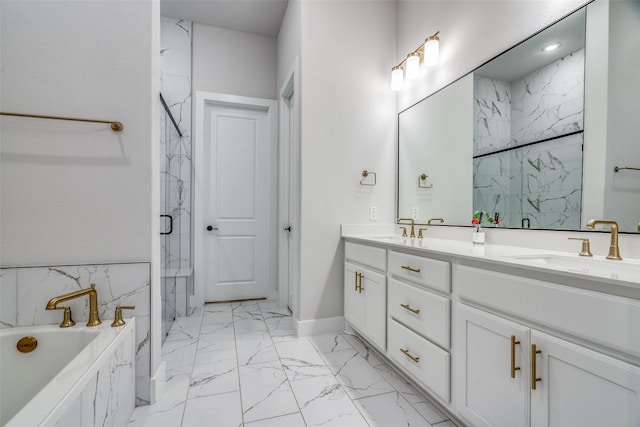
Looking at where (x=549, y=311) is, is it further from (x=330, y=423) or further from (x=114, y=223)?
(x=114, y=223)

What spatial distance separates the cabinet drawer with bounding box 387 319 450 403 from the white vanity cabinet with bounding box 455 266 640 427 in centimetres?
8

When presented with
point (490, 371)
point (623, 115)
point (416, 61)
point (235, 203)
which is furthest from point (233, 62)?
point (490, 371)

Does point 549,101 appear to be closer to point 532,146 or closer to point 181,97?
point 532,146

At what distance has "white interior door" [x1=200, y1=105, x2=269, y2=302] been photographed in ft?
10.7

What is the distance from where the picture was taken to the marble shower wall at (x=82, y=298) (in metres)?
1.35

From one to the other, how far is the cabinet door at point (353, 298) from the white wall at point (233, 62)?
2233mm

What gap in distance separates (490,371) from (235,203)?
280 centimetres

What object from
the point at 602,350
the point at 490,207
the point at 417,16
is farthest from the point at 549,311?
the point at 417,16

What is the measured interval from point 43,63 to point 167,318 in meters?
1.87

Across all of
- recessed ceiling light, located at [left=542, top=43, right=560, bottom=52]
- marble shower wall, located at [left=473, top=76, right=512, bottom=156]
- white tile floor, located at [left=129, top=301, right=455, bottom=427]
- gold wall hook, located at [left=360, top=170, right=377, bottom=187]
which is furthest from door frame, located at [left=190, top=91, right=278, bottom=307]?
recessed ceiling light, located at [left=542, top=43, right=560, bottom=52]

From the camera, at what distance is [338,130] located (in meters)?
2.49

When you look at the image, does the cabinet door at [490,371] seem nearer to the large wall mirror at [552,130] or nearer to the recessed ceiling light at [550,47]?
the large wall mirror at [552,130]

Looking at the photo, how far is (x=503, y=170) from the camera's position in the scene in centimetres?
174

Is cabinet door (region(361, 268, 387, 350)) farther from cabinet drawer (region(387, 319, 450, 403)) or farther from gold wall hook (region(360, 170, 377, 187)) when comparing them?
gold wall hook (region(360, 170, 377, 187))
